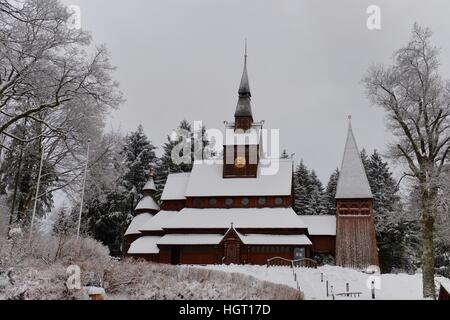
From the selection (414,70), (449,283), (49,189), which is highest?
(414,70)

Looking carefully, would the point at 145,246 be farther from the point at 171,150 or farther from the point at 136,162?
the point at 171,150

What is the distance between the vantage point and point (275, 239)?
117ft

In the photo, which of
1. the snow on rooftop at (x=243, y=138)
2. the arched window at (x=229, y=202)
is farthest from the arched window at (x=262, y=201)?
the snow on rooftop at (x=243, y=138)

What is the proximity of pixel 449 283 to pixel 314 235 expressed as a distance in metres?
26.9

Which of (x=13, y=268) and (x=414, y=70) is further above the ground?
(x=414, y=70)

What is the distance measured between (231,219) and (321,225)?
307 inches

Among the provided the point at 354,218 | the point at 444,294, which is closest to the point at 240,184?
the point at 354,218

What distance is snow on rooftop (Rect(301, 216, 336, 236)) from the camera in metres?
38.0

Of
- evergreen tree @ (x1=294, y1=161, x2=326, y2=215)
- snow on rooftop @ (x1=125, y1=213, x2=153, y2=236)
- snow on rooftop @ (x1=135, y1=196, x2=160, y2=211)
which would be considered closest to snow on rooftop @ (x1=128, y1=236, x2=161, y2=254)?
snow on rooftop @ (x1=125, y1=213, x2=153, y2=236)

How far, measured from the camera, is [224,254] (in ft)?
118

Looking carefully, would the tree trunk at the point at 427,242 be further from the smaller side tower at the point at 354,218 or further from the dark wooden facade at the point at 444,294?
the smaller side tower at the point at 354,218
